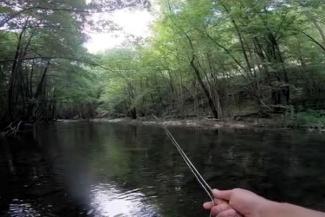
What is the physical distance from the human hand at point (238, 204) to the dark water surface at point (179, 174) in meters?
4.12

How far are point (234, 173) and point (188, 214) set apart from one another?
2.95 m

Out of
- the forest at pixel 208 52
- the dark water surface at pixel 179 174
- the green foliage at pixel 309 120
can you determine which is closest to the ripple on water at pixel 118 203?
the dark water surface at pixel 179 174

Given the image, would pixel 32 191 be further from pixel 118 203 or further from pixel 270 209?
pixel 270 209

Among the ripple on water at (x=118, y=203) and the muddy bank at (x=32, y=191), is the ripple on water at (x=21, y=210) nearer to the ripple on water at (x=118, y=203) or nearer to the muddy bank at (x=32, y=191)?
the muddy bank at (x=32, y=191)

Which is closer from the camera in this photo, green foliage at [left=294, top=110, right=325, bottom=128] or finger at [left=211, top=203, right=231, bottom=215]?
finger at [left=211, top=203, right=231, bottom=215]

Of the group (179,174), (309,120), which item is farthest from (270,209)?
(309,120)

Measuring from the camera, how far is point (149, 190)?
21.6 feet

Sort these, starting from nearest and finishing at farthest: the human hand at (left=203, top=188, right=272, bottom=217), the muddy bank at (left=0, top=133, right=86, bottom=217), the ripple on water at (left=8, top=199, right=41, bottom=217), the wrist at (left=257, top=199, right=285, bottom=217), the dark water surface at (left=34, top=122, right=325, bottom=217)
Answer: the wrist at (left=257, top=199, right=285, bottom=217)
the human hand at (left=203, top=188, right=272, bottom=217)
the ripple on water at (left=8, top=199, right=41, bottom=217)
the muddy bank at (left=0, top=133, right=86, bottom=217)
the dark water surface at (left=34, top=122, right=325, bottom=217)

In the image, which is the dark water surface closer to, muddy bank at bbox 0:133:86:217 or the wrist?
muddy bank at bbox 0:133:86:217

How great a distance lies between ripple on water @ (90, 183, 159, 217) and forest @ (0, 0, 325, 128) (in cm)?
762

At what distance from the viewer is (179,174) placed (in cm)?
789

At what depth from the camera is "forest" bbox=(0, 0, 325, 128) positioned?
56.2 ft

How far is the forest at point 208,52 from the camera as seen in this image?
56.2ft

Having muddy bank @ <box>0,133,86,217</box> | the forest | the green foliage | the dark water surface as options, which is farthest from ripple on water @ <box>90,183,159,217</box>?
the green foliage
